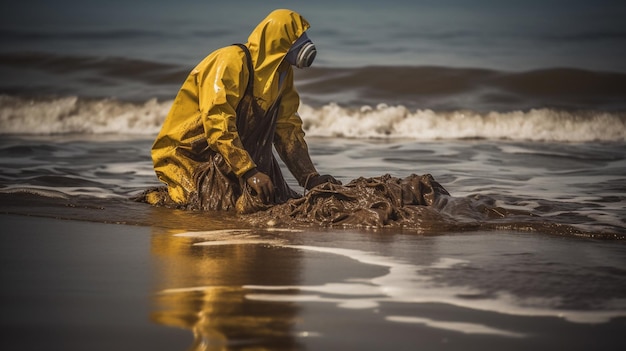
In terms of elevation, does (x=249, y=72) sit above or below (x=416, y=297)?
above

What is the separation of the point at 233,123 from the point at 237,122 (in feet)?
0.81

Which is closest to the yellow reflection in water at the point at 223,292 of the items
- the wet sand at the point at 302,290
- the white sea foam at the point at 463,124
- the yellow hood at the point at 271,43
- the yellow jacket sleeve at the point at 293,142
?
the wet sand at the point at 302,290

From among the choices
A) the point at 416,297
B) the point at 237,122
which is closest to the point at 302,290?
the point at 416,297

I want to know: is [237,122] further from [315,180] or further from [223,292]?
[223,292]

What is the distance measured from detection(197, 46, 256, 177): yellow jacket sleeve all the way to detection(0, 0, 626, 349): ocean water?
0.44m

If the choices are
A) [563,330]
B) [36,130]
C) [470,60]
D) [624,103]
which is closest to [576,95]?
[624,103]

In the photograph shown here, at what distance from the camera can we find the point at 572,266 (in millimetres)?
5715

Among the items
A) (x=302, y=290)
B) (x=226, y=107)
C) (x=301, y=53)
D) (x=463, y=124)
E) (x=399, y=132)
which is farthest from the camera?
(x=463, y=124)

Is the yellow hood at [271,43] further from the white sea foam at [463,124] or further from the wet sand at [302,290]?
the white sea foam at [463,124]

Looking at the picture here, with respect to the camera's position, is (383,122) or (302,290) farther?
(383,122)

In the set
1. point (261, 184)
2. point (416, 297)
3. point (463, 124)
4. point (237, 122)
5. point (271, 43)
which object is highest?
point (271, 43)

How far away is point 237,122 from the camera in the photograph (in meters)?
7.21

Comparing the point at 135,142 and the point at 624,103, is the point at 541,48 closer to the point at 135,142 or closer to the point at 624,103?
the point at 624,103

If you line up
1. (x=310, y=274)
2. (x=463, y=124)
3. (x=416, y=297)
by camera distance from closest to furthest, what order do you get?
(x=416, y=297) < (x=310, y=274) < (x=463, y=124)
